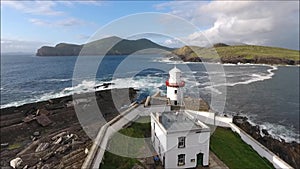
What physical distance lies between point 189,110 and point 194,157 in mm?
8296

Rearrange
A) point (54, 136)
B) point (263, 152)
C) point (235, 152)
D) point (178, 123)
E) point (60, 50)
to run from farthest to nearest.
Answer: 1. point (60, 50)
2. point (54, 136)
3. point (263, 152)
4. point (235, 152)
5. point (178, 123)

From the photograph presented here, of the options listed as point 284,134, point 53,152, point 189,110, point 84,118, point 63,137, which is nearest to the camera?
point 53,152

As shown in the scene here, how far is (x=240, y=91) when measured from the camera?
44656 mm

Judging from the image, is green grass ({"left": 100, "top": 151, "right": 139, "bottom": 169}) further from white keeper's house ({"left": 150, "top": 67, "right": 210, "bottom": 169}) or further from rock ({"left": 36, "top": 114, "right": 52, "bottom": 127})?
rock ({"left": 36, "top": 114, "right": 52, "bottom": 127})

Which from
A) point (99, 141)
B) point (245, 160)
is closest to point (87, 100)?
point (99, 141)

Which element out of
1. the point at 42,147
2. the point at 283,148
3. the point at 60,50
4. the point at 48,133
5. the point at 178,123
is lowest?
the point at 283,148

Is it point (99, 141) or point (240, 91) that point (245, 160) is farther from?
point (240, 91)

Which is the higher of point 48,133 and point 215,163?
point 215,163

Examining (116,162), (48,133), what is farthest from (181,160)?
(48,133)

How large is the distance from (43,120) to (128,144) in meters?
15.1

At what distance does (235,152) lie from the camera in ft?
54.6

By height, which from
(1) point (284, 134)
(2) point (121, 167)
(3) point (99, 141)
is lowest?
(1) point (284, 134)

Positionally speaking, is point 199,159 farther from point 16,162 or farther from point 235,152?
point 16,162

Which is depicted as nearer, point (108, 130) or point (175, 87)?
point (108, 130)
